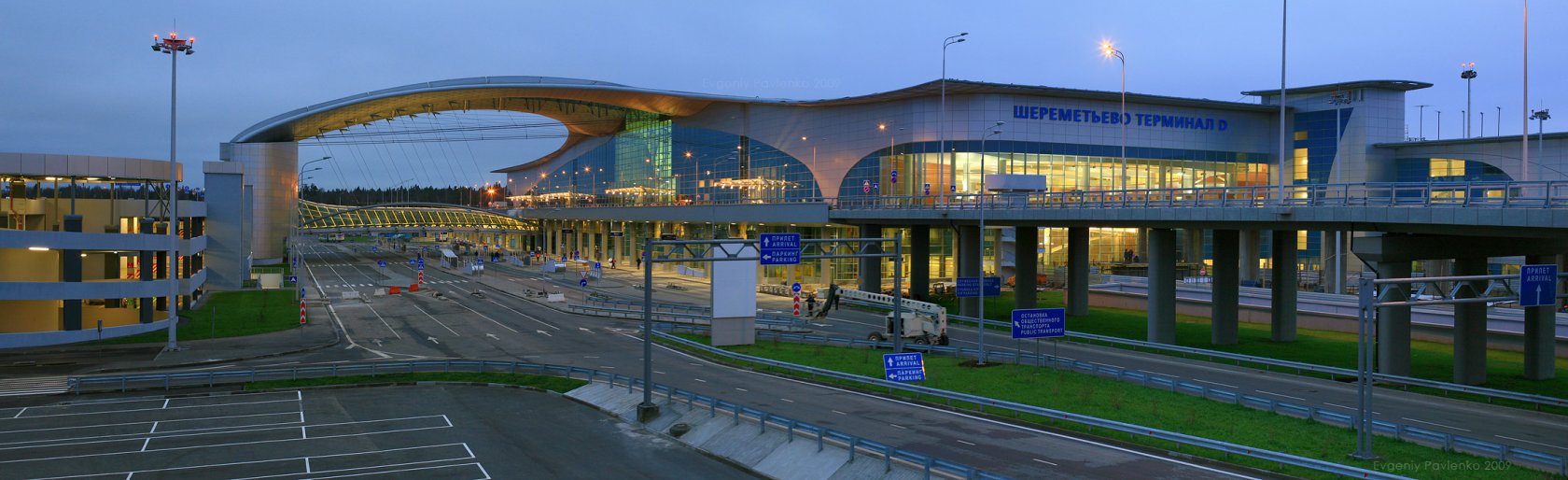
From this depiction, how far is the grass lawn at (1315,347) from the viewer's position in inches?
1474

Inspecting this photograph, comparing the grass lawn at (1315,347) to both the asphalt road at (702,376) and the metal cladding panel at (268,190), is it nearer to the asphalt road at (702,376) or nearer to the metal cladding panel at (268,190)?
the asphalt road at (702,376)

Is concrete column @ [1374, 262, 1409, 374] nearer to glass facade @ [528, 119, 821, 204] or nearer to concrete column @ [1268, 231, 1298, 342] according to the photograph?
concrete column @ [1268, 231, 1298, 342]

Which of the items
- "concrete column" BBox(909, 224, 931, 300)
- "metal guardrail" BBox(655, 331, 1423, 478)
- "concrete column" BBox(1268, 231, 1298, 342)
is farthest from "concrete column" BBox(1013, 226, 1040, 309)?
"metal guardrail" BBox(655, 331, 1423, 478)

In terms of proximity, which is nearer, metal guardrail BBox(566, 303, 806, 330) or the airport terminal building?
metal guardrail BBox(566, 303, 806, 330)

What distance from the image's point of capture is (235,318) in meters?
57.0

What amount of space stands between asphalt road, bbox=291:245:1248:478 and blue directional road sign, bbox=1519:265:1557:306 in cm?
1060

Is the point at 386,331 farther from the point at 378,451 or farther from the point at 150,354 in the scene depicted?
the point at 378,451

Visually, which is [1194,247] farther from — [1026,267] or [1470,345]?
[1470,345]

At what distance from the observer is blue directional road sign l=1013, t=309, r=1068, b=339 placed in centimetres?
3697

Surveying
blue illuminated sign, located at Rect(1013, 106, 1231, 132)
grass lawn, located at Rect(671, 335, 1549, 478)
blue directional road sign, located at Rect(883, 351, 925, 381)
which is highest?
blue illuminated sign, located at Rect(1013, 106, 1231, 132)

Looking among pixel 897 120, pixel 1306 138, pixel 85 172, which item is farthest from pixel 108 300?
pixel 1306 138

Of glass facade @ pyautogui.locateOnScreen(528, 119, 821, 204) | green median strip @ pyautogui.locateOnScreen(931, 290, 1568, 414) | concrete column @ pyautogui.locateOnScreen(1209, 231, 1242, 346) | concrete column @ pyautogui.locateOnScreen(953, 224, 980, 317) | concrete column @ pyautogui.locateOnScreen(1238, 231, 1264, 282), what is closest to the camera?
green median strip @ pyautogui.locateOnScreen(931, 290, 1568, 414)

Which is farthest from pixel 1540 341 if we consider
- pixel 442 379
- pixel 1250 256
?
pixel 1250 256

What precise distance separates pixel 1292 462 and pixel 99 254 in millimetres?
63012
